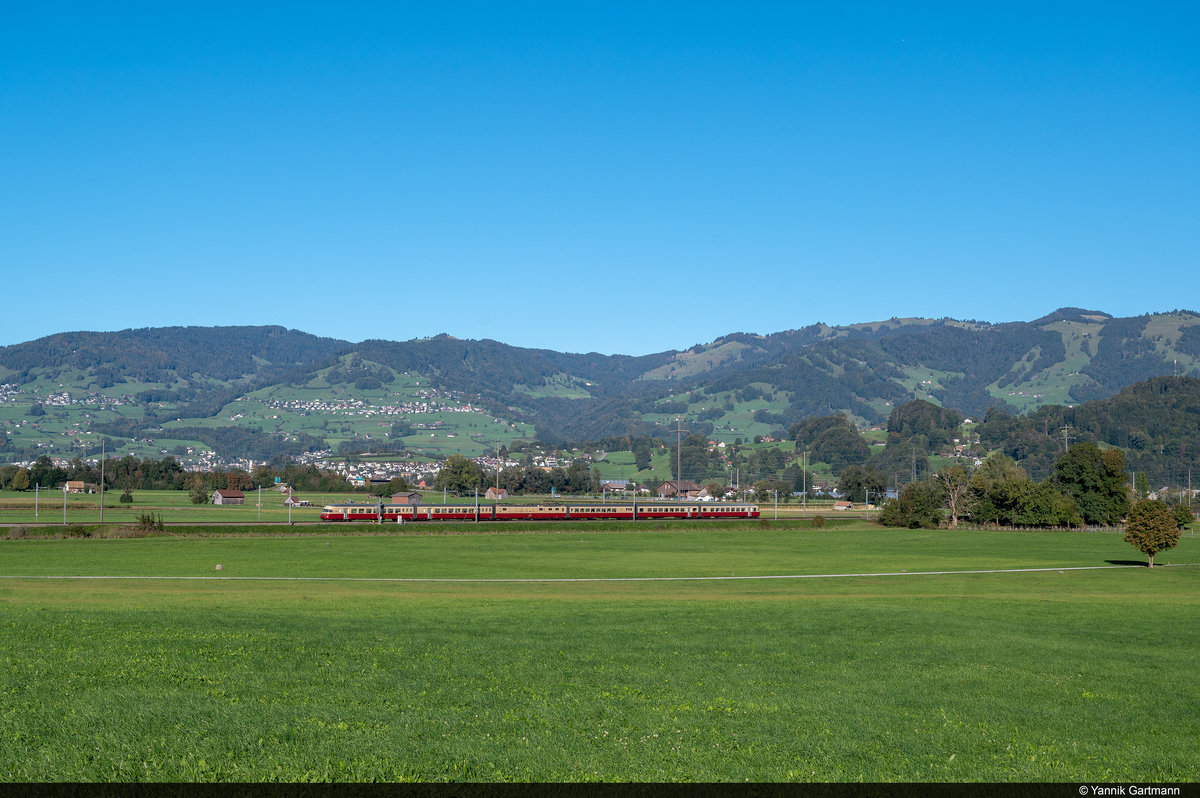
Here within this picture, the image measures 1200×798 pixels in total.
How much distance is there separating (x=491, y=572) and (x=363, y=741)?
3428 cm

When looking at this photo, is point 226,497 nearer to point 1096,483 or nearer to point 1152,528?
point 1096,483

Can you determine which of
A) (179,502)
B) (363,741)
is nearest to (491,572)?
(363,741)

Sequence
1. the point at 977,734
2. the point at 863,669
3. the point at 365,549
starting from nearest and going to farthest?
the point at 977,734
the point at 863,669
the point at 365,549

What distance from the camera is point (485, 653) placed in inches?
755

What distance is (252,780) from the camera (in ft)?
35.4

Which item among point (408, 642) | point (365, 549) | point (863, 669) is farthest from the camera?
point (365, 549)

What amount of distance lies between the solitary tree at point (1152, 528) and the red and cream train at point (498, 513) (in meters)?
53.9

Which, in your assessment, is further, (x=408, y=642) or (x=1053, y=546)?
(x=1053, y=546)

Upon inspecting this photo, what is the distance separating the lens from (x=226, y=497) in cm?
14788

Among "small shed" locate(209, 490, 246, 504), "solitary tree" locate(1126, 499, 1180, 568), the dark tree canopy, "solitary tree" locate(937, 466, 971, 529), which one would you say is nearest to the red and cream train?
"solitary tree" locate(937, 466, 971, 529)

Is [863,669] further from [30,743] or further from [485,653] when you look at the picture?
[30,743]

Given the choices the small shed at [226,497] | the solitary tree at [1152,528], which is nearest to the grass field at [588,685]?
→ the solitary tree at [1152,528]

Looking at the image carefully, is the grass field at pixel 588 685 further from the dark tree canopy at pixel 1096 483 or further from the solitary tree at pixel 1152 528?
the dark tree canopy at pixel 1096 483

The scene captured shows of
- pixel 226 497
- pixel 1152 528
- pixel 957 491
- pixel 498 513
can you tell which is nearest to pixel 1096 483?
pixel 957 491
